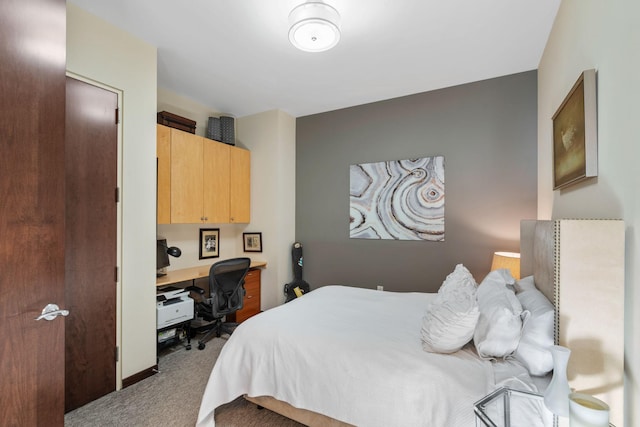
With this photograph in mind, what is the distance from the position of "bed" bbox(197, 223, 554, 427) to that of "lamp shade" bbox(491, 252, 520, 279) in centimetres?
38

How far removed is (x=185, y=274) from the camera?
3.38 meters

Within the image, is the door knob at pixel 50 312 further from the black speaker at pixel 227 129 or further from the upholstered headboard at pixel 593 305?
the black speaker at pixel 227 129

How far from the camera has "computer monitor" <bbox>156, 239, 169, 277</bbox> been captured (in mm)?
3180

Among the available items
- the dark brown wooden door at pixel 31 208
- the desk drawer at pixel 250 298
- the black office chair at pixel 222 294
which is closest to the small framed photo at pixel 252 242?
the desk drawer at pixel 250 298

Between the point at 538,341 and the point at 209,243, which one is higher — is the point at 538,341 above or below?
below

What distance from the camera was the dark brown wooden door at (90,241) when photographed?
2.13 meters

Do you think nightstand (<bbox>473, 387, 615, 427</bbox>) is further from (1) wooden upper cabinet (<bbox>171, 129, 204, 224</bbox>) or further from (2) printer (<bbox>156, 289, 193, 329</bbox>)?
(1) wooden upper cabinet (<bbox>171, 129, 204, 224</bbox>)

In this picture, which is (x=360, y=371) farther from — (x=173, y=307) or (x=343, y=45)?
(x=343, y=45)

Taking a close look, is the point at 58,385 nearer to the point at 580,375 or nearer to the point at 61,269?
the point at 61,269

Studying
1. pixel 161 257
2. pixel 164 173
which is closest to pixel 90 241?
pixel 161 257

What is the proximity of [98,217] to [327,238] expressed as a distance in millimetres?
2616

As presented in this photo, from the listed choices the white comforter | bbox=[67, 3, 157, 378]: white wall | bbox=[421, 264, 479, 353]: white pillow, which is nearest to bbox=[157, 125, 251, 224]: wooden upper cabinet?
bbox=[67, 3, 157, 378]: white wall

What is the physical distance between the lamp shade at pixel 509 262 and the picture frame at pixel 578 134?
88 cm

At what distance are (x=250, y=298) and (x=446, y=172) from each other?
2.97 meters
